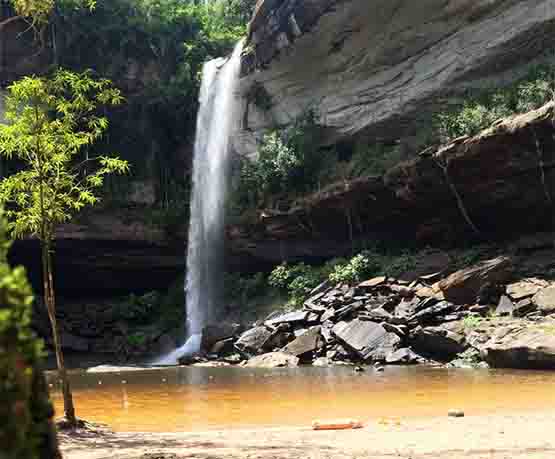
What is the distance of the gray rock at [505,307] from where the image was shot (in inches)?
656

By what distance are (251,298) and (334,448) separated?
2085 centimetres

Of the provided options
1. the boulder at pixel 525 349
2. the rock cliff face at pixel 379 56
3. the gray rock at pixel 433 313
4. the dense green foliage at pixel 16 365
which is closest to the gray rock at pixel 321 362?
the gray rock at pixel 433 313

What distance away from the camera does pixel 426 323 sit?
1784 cm

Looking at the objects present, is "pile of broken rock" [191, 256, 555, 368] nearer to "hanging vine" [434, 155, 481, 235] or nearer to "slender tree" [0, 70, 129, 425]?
"hanging vine" [434, 155, 481, 235]

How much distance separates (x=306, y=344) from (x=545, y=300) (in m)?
6.88

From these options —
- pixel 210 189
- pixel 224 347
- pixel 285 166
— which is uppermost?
pixel 285 166

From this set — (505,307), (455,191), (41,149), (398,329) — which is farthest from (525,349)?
(41,149)

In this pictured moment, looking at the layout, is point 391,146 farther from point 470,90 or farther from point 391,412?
point 391,412

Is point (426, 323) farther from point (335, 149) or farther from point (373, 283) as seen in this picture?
point (335, 149)

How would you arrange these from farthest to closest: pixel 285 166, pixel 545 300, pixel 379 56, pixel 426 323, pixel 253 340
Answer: pixel 285 166 < pixel 379 56 < pixel 253 340 < pixel 426 323 < pixel 545 300

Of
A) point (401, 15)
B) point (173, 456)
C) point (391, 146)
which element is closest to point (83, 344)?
point (391, 146)

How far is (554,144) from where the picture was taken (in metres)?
18.6

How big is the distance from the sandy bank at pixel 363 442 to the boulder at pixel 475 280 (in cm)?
995

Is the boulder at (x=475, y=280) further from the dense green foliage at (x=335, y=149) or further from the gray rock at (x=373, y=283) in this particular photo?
the dense green foliage at (x=335, y=149)
